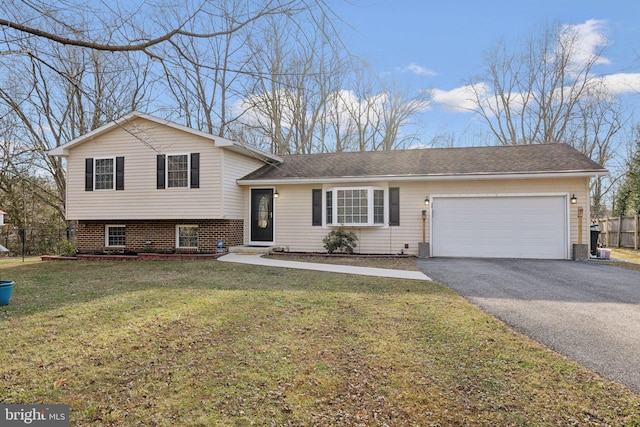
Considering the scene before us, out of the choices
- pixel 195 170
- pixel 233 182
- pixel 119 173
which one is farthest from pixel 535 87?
pixel 119 173

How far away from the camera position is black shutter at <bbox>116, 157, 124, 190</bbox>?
12727 millimetres

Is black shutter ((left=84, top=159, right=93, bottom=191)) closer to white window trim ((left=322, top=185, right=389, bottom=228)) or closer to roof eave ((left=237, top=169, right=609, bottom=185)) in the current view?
roof eave ((left=237, top=169, right=609, bottom=185))

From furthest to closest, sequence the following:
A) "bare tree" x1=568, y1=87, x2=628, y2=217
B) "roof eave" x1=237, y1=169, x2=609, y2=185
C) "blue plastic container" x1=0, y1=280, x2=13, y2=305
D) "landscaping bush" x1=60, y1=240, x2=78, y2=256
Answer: "bare tree" x1=568, y1=87, x2=628, y2=217
"landscaping bush" x1=60, y1=240, x2=78, y2=256
"roof eave" x1=237, y1=169, x2=609, y2=185
"blue plastic container" x1=0, y1=280, x2=13, y2=305

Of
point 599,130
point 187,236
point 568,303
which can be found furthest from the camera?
point 599,130

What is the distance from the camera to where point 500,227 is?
11500 mm

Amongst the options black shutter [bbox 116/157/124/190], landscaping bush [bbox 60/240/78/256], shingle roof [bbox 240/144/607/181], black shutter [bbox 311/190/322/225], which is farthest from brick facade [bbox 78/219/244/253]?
black shutter [bbox 311/190/322/225]

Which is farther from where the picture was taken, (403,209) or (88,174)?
(88,174)

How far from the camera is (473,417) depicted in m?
2.44

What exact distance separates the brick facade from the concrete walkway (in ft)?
3.33

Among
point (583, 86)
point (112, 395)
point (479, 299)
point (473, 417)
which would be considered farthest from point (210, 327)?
point (583, 86)

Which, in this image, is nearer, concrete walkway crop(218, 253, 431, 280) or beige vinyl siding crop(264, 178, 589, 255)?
concrete walkway crop(218, 253, 431, 280)

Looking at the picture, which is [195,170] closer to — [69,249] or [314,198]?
[314,198]

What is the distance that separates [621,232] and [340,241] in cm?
1326

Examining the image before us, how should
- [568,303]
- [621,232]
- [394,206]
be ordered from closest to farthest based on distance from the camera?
[568,303]
[394,206]
[621,232]
